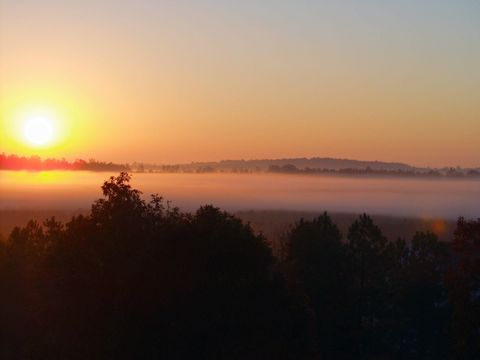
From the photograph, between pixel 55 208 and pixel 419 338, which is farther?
pixel 55 208

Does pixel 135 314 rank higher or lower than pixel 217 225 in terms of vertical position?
lower

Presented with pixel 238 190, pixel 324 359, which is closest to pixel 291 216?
pixel 238 190

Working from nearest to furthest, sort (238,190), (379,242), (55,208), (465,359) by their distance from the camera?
(465,359) < (379,242) < (55,208) < (238,190)

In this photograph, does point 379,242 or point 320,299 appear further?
point 379,242

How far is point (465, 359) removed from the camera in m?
23.0

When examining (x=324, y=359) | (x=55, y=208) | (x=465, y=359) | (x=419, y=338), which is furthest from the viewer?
(x=55, y=208)

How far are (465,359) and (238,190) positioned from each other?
162 m

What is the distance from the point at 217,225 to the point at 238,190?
167 meters

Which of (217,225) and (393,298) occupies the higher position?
(217,225)

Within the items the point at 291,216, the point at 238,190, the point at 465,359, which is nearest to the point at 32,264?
the point at 465,359

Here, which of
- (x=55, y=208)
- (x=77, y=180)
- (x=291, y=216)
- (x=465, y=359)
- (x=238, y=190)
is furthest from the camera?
(x=238, y=190)

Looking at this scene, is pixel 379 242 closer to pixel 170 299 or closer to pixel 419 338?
pixel 419 338

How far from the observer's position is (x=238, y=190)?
185 m

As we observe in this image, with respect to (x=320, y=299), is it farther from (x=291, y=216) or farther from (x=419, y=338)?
(x=291, y=216)
